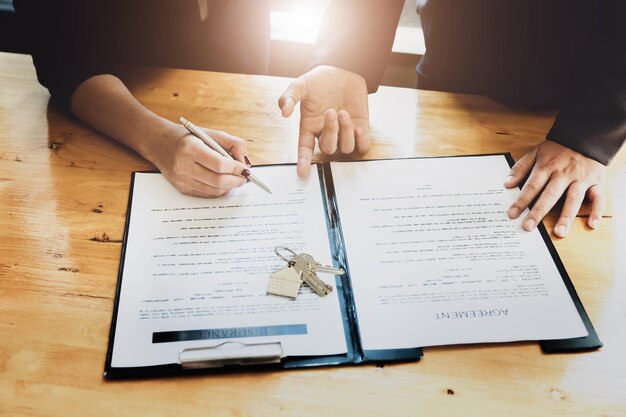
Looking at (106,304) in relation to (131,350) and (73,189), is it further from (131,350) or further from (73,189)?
(73,189)

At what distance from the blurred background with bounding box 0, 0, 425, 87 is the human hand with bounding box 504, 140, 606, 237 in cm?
139

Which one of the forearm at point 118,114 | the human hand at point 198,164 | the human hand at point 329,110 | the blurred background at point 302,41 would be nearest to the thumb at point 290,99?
the human hand at point 329,110

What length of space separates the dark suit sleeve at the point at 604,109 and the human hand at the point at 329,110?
0.39 meters

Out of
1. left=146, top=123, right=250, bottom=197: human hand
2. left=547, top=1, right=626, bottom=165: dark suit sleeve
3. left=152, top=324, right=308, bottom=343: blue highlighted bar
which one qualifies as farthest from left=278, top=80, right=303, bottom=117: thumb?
left=547, top=1, right=626, bottom=165: dark suit sleeve

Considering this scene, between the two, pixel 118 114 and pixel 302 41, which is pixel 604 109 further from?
pixel 302 41

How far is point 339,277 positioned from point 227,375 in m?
0.22

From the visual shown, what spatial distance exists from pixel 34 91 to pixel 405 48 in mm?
1688

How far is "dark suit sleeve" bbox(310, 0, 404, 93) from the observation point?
3.67 feet

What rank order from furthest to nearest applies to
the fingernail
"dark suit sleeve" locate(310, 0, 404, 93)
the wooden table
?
"dark suit sleeve" locate(310, 0, 404, 93) → the fingernail → the wooden table

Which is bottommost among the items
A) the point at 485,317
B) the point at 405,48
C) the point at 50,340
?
the point at 405,48

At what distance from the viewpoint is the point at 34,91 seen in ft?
3.58

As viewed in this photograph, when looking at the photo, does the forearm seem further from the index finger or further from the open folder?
the index finger

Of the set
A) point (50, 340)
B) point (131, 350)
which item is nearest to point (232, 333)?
point (131, 350)

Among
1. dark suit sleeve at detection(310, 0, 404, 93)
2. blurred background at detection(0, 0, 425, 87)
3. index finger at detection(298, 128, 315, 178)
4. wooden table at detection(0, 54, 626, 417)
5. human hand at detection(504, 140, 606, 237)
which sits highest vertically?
dark suit sleeve at detection(310, 0, 404, 93)
